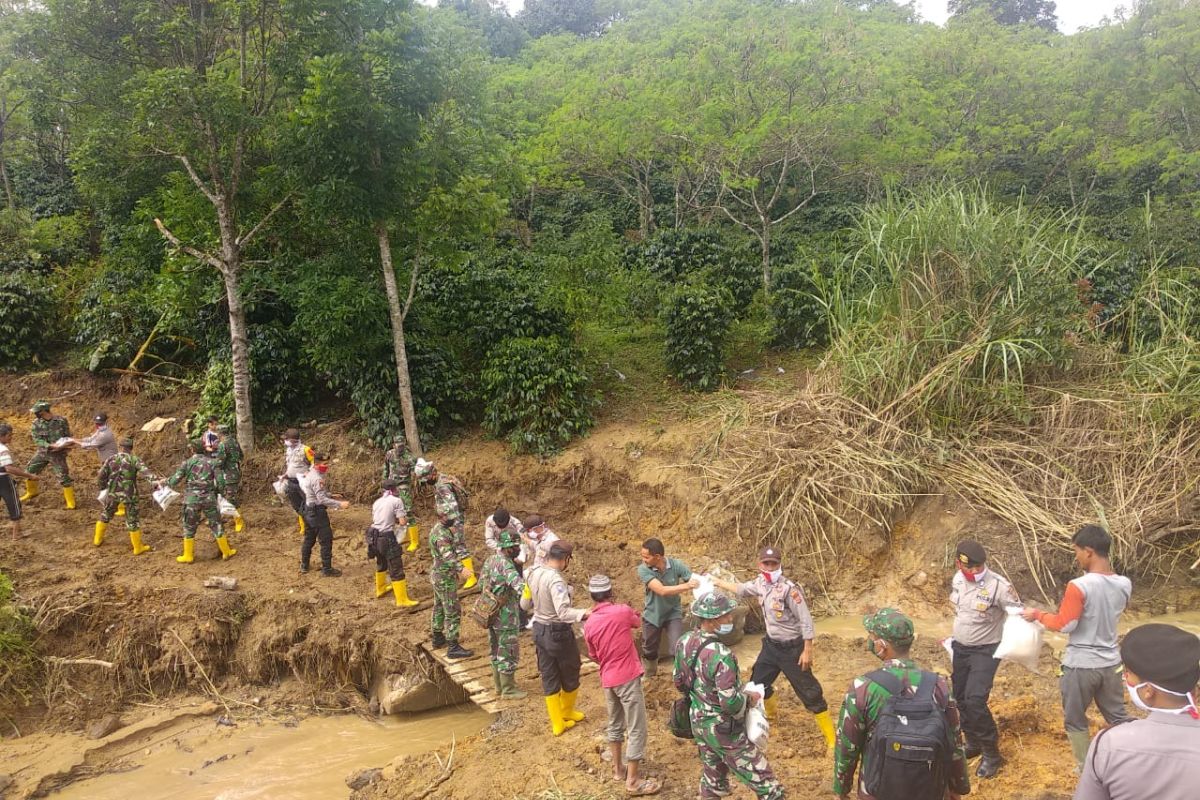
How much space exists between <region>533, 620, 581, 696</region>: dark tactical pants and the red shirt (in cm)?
66

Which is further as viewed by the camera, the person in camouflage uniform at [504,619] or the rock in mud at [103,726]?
the rock in mud at [103,726]

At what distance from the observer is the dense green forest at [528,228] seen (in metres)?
8.95

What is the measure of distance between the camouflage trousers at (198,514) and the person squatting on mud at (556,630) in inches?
219

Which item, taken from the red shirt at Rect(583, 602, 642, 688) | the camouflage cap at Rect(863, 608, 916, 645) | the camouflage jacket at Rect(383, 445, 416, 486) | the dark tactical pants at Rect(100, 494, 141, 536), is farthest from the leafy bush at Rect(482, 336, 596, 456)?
the camouflage cap at Rect(863, 608, 916, 645)

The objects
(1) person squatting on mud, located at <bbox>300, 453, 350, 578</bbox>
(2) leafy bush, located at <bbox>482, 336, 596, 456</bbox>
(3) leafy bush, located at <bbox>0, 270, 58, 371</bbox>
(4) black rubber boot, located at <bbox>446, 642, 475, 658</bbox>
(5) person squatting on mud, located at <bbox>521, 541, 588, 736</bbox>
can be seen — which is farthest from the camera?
(3) leafy bush, located at <bbox>0, 270, 58, 371</bbox>

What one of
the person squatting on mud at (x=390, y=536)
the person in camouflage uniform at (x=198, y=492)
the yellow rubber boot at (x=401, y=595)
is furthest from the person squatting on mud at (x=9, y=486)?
the yellow rubber boot at (x=401, y=595)

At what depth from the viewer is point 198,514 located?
359 inches

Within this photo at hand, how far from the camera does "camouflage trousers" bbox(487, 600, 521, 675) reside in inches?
243

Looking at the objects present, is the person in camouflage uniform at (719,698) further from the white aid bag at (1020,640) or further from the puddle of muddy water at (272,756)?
the puddle of muddy water at (272,756)

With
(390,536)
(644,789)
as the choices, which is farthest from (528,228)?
(644,789)

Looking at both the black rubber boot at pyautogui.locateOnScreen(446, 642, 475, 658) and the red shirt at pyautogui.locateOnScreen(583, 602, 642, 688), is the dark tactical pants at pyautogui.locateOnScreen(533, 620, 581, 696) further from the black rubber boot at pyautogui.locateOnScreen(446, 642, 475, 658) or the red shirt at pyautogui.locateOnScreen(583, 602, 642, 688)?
the black rubber boot at pyautogui.locateOnScreen(446, 642, 475, 658)

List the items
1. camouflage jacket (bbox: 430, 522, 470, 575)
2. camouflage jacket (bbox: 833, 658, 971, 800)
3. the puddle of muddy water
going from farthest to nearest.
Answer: camouflage jacket (bbox: 430, 522, 470, 575) → the puddle of muddy water → camouflage jacket (bbox: 833, 658, 971, 800)

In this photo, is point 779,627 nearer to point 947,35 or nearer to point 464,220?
point 464,220

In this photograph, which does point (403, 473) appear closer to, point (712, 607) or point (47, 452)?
point (47, 452)
